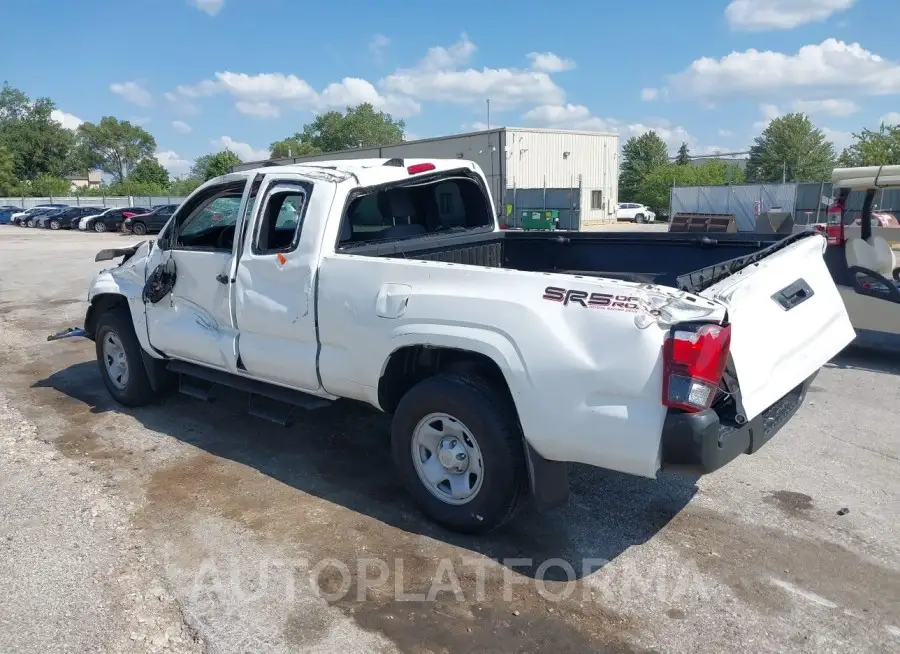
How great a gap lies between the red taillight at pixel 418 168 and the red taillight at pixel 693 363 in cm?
261

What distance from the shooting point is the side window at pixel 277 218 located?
4758mm

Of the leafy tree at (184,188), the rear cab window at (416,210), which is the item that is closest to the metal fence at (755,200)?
the rear cab window at (416,210)

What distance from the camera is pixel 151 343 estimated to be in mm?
5730

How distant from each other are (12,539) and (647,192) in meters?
55.9

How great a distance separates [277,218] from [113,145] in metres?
120

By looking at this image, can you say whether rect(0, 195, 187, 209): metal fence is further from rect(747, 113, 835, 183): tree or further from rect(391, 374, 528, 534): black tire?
rect(391, 374, 528, 534): black tire

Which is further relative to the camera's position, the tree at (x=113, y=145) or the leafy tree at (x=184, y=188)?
the tree at (x=113, y=145)

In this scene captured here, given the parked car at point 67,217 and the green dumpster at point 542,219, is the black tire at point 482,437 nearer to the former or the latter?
the green dumpster at point 542,219

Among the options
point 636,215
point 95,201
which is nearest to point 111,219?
point 636,215

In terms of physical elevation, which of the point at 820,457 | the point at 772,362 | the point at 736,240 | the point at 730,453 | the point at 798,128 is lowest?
the point at 820,457

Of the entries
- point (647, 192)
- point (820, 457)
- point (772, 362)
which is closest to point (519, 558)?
point (772, 362)

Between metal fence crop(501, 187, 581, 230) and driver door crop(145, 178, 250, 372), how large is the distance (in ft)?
86.6

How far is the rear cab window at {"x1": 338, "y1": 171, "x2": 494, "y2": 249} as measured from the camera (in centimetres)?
487

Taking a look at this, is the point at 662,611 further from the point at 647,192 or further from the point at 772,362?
the point at 647,192
